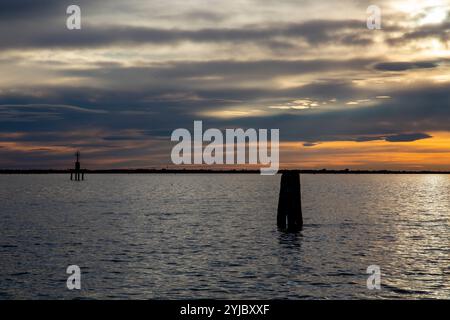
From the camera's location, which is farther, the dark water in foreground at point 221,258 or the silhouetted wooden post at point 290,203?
the silhouetted wooden post at point 290,203

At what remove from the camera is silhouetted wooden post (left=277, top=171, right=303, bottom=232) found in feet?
123

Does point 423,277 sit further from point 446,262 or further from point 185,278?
point 185,278

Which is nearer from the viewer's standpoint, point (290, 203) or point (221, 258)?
point (221, 258)

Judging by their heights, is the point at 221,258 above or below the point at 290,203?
below

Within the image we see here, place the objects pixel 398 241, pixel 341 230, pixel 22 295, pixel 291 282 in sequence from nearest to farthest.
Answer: pixel 22 295, pixel 291 282, pixel 398 241, pixel 341 230

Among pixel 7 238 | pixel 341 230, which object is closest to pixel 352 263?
pixel 341 230

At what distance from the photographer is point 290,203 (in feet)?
127

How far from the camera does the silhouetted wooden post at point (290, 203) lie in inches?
1476

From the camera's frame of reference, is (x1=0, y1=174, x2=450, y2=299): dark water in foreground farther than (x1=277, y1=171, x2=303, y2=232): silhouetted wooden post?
No

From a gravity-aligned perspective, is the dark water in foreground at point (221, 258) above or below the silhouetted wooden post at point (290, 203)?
below

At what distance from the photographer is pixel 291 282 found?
23.1 meters

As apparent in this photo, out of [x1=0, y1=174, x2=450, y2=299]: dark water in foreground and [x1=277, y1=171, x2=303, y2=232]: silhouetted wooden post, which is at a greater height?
[x1=277, y1=171, x2=303, y2=232]: silhouetted wooden post
